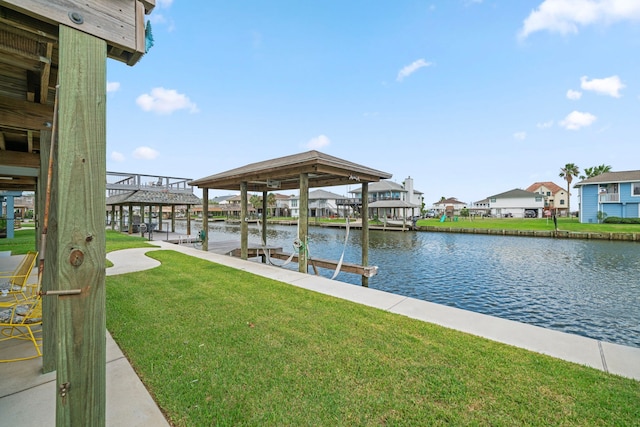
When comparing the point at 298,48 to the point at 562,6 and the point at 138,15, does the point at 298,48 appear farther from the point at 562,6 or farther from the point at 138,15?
the point at 138,15

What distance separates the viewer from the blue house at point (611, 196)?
28.6 meters

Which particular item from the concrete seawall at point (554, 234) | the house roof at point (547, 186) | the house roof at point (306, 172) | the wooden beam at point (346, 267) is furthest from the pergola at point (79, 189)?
the house roof at point (547, 186)

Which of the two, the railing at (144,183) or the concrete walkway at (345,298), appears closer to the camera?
the concrete walkway at (345,298)

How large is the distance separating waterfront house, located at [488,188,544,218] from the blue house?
25.0m

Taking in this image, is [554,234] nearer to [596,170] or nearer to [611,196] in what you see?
[611,196]

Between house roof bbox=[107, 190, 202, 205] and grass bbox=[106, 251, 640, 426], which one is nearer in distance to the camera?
grass bbox=[106, 251, 640, 426]

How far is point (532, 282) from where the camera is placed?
10516mm

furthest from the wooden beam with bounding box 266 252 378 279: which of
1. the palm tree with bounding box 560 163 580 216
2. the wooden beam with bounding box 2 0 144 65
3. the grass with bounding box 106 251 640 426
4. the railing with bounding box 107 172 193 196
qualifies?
the palm tree with bounding box 560 163 580 216

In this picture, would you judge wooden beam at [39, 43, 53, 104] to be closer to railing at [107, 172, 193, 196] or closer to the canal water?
the canal water

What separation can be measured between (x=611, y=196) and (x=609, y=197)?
180 mm

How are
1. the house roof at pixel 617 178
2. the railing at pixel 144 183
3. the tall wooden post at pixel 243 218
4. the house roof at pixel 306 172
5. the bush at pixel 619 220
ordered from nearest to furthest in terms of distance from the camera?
the house roof at pixel 306 172 → the tall wooden post at pixel 243 218 → the railing at pixel 144 183 → the bush at pixel 619 220 → the house roof at pixel 617 178

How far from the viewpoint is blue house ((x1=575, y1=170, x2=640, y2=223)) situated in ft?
94.0

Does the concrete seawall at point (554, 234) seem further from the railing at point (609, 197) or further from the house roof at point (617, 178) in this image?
the house roof at point (617, 178)

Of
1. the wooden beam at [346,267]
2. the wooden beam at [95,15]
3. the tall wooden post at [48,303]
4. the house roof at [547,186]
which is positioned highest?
the house roof at [547,186]
